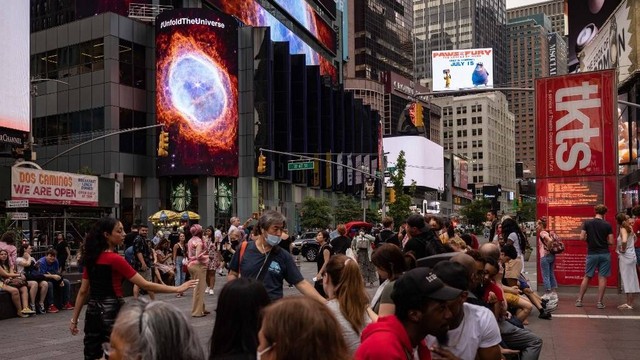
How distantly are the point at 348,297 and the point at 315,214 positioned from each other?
60.7m

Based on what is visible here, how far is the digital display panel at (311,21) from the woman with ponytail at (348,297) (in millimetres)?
75881

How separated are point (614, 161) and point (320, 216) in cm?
4982

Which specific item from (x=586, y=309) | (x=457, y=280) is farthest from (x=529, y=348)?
(x=586, y=309)

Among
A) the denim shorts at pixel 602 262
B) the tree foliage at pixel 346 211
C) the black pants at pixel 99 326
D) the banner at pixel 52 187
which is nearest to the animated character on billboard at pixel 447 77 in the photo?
the tree foliage at pixel 346 211

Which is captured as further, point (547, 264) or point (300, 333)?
point (547, 264)

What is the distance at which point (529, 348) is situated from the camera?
19.9 feet

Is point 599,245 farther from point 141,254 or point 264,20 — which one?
point 264,20

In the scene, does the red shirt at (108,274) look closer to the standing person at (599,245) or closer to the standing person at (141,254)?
the standing person at (599,245)

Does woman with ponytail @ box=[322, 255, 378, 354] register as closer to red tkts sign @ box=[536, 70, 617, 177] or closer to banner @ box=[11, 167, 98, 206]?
red tkts sign @ box=[536, 70, 617, 177]

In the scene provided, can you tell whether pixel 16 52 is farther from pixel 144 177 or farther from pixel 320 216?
pixel 320 216

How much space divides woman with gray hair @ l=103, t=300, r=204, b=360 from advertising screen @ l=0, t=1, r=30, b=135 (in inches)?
1328

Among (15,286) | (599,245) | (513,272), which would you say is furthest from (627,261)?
(15,286)

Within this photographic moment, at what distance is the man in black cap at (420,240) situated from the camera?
8867 millimetres

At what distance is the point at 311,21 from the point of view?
298 feet
